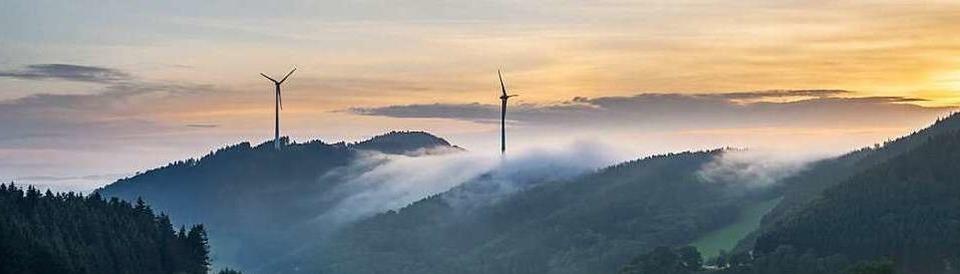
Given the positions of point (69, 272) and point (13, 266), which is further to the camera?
point (69, 272)

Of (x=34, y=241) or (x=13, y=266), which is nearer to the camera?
(x=13, y=266)
